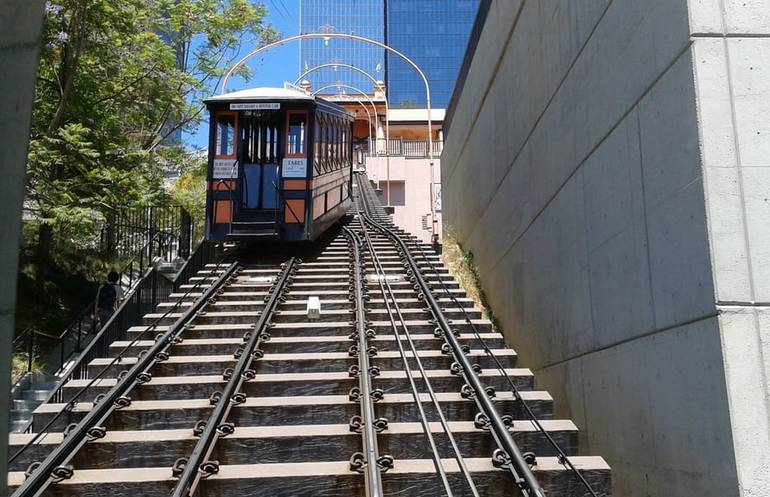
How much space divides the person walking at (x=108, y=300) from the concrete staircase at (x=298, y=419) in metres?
2.73

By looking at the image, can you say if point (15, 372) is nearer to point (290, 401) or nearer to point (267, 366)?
point (267, 366)

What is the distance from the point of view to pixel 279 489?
4965 millimetres

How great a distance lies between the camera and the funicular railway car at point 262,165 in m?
12.6

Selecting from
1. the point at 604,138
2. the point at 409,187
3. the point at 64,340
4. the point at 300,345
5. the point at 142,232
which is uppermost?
the point at 409,187

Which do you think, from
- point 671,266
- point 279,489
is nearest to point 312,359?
point 279,489

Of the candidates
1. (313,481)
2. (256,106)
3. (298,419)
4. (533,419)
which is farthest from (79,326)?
(533,419)

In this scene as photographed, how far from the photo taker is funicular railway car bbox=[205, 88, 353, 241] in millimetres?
12648

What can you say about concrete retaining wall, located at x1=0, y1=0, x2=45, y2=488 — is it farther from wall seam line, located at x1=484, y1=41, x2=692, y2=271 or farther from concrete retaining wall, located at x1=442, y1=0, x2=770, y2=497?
wall seam line, located at x1=484, y1=41, x2=692, y2=271

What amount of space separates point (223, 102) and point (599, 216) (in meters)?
8.73

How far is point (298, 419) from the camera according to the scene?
633 centimetres

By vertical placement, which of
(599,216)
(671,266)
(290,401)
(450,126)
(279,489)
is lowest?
(279,489)

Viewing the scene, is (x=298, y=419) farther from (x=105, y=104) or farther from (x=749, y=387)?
(x=105, y=104)

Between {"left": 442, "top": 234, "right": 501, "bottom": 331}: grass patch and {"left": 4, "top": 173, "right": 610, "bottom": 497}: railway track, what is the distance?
1916 mm

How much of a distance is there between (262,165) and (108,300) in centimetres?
363
